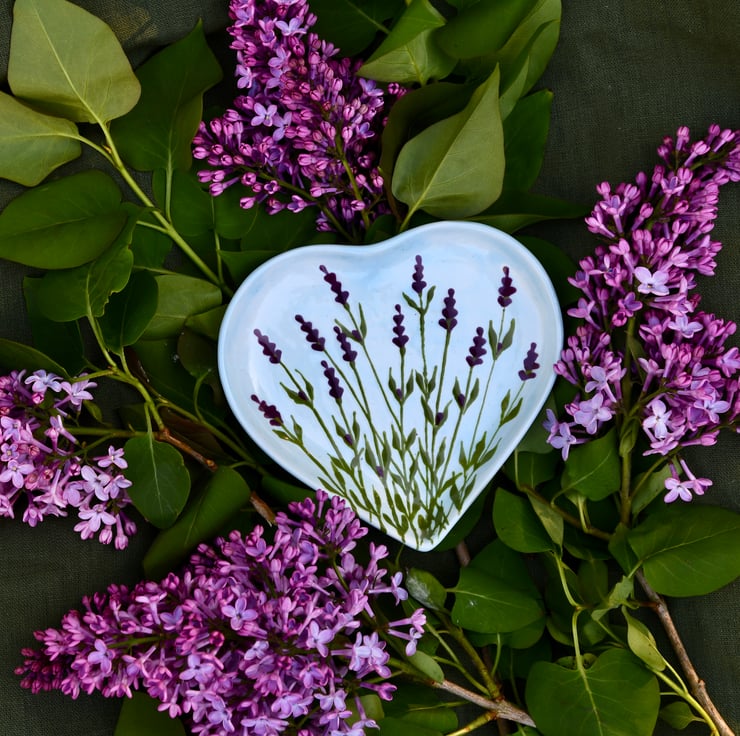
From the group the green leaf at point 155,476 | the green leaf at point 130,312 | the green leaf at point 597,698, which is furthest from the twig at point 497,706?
the green leaf at point 130,312

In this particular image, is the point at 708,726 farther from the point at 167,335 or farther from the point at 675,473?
the point at 167,335

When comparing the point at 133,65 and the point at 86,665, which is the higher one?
the point at 133,65

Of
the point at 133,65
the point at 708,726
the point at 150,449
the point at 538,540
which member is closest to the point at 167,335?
the point at 150,449

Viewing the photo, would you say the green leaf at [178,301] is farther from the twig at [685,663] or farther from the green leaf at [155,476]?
the twig at [685,663]

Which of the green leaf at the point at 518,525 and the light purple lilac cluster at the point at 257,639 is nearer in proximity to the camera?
the light purple lilac cluster at the point at 257,639

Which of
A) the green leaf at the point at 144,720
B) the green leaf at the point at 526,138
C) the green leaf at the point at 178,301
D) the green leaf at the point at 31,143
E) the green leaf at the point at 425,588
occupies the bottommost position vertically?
the green leaf at the point at 144,720

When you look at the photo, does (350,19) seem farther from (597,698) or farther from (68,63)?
(597,698)
